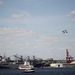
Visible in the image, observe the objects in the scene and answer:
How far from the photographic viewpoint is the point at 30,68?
14650 centimetres
